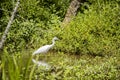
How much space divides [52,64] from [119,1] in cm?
345

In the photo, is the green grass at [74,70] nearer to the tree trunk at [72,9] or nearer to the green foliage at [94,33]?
the green foliage at [94,33]

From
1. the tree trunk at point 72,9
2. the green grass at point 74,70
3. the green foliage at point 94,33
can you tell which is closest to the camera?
the green grass at point 74,70

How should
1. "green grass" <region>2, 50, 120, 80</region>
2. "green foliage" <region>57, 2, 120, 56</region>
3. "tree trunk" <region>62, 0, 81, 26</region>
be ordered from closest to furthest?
1. "green grass" <region>2, 50, 120, 80</region>
2. "green foliage" <region>57, 2, 120, 56</region>
3. "tree trunk" <region>62, 0, 81, 26</region>

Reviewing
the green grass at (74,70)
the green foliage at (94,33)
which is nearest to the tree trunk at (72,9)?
the green foliage at (94,33)

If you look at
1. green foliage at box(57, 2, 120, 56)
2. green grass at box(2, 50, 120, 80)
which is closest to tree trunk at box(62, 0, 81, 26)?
green foliage at box(57, 2, 120, 56)

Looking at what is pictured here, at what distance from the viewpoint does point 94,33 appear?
8.82m

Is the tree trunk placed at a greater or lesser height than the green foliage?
greater

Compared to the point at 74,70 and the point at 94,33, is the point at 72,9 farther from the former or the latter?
the point at 74,70

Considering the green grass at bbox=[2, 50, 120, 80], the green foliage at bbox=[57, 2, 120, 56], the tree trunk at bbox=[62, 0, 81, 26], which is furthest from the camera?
the tree trunk at bbox=[62, 0, 81, 26]

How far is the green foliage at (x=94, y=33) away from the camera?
27.0 ft

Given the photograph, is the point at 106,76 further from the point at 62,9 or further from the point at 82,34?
the point at 62,9

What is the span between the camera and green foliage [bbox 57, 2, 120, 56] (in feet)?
27.0

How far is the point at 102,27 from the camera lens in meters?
8.79

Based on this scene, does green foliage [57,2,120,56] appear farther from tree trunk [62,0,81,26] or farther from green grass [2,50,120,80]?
green grass [2,50,120,80]
